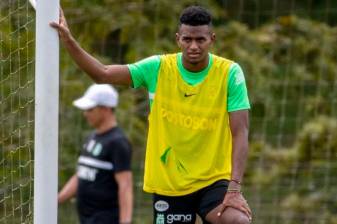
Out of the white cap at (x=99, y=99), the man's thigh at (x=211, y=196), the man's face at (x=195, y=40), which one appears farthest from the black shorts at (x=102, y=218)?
the man's face at (x=195, y=40)

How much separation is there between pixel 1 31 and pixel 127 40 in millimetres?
4260

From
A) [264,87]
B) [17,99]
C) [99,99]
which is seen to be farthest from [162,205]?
[264,87]

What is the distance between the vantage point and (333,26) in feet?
38.0

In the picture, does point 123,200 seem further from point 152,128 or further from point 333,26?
point 333,26

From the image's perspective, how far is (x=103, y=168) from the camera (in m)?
9.54

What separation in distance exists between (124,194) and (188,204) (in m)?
2.04

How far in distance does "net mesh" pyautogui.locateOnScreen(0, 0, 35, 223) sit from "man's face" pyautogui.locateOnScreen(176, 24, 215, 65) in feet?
2.99

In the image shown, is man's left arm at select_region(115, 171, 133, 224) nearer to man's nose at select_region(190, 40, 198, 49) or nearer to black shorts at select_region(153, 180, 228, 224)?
black shorts at select_region(153, 180, 228, 224)

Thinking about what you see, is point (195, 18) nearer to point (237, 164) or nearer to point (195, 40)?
point (195, 40)

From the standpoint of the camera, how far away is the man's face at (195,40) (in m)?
7.12

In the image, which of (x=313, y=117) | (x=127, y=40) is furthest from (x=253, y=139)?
(x=127, y=40)

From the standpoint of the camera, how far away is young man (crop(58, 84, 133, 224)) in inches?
374

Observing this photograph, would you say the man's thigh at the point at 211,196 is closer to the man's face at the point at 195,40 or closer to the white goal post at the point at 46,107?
the man's face at the point at 195,40

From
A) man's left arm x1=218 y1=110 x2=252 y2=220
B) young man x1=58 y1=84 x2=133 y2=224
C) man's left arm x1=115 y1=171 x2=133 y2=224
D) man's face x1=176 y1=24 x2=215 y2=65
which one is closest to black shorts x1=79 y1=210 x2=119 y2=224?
young man x1=58 y1=84 x2=133 y2=224
